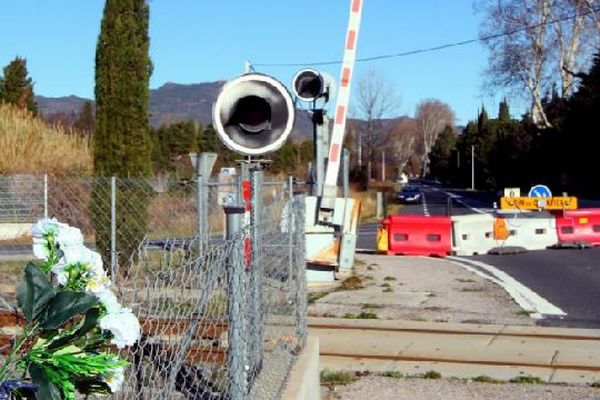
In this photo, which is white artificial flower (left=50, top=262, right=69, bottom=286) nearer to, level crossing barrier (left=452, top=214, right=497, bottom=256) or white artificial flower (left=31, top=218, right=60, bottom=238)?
white artificial flower (left=31, top=218, right=60, bottom=238)

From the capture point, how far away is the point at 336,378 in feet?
24.2

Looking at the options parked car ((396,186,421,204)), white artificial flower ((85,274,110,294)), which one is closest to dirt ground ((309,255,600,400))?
white artificial flower ((85,274,110,294))

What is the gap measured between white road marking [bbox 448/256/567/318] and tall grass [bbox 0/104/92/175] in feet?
38.2

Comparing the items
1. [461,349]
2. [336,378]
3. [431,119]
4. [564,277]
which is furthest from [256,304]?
[431,119]

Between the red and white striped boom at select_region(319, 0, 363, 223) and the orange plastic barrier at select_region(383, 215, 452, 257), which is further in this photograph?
the orange plastic barrier at select_region(383, 215, 452, 257)

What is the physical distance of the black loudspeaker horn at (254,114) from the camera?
557 cm

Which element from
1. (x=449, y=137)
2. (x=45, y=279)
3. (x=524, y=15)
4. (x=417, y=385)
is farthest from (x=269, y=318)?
(x=449, y=137)

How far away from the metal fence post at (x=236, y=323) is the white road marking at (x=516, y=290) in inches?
286

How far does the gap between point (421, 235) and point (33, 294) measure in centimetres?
1737

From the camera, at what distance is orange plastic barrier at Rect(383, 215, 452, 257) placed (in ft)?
61.5

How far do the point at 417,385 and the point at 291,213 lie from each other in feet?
6.42

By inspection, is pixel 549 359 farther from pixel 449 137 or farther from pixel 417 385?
pixel 449 137

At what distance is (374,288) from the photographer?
1303 centimetres

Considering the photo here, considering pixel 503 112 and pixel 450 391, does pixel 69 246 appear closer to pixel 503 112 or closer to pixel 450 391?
pixel 450 391
